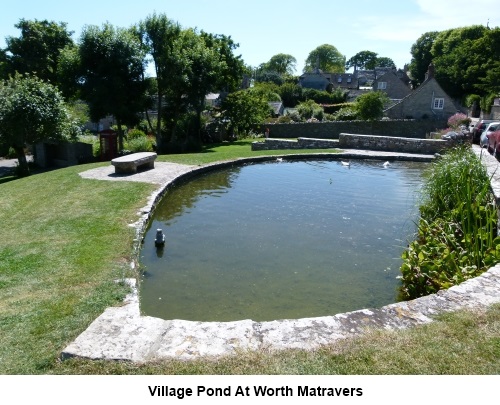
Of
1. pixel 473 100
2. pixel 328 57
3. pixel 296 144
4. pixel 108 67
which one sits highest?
pixel 328 57

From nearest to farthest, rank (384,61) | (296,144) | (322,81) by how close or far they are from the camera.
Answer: (296,144)
(322,81)
(384,61)

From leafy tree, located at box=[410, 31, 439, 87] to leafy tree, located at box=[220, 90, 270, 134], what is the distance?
48.1 metres

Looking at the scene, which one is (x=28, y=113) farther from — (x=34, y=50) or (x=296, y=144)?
(x=34, y=50)

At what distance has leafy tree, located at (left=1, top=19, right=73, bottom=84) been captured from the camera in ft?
111

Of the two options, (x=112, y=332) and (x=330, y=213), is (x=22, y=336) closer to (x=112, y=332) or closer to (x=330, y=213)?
(x=112, y=332)

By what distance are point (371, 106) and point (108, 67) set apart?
22077 mm

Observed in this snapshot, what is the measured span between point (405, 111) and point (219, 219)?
38648 mm

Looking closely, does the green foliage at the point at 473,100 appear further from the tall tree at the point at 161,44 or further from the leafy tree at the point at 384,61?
the leafy tree at the point at 384,61

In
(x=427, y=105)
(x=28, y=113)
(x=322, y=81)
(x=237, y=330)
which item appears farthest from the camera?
(x=322, y=81)

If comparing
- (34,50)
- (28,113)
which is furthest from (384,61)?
(28,113)

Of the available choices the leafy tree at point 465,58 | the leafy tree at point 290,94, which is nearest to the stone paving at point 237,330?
the leafy tree at point 465,58

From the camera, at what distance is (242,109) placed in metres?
30.9

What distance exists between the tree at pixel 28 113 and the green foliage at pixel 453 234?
625 inches
